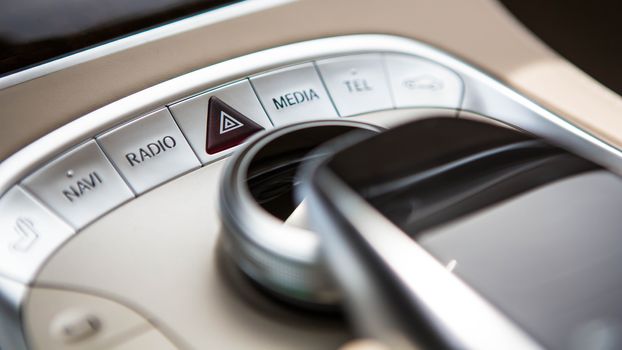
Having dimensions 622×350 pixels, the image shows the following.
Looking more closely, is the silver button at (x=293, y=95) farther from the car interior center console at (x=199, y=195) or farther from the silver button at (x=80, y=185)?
the silver button at (x=80, y=185)

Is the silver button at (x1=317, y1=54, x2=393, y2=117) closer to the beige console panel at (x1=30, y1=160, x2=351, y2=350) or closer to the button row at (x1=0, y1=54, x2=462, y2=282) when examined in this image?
the button row at (x1=0, y1=54, x2=462, y2=282)

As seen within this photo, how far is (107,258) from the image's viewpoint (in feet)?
1.17

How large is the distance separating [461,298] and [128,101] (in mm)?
240

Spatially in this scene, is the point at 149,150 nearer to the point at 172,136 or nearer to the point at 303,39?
the point at 172,136

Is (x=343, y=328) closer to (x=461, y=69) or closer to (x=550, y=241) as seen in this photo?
(x=550, y=241)

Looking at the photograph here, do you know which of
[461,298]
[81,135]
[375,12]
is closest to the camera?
[461,298]

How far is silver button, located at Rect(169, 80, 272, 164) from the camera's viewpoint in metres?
0.41

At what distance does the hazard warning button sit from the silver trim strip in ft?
0.19

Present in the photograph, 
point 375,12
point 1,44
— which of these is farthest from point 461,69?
point 1,44

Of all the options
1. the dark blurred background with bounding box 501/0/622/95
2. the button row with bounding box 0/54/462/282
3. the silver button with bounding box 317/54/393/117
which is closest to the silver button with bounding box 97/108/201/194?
the button row with bounding box 0/54/462/282

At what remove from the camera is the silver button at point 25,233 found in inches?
13.6

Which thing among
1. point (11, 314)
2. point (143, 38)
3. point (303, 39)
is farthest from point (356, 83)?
point (11, 314)

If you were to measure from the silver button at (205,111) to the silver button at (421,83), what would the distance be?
0.10m

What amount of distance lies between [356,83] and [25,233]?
239mm
